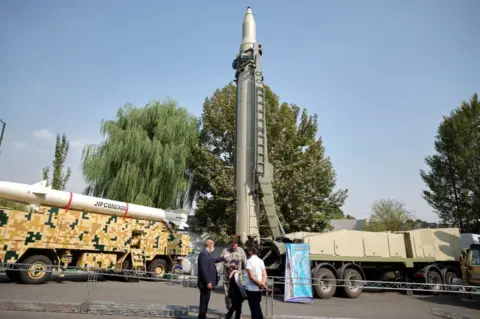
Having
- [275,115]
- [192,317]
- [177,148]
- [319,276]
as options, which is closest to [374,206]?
[275,115]

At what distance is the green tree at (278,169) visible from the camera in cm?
1662

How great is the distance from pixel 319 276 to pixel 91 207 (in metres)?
8.78

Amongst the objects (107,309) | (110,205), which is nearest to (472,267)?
(107,309)

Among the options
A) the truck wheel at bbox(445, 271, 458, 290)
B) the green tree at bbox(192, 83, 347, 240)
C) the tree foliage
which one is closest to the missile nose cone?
the green tree at bbox(192, 83, 347, 240)

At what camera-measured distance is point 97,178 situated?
17.0m

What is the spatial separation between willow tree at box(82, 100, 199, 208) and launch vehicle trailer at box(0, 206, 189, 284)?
303 cm

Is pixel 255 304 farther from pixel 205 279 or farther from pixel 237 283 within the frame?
pixel 205 279

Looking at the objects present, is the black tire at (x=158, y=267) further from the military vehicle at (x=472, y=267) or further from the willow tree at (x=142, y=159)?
the military vehicle at (x=472, y=267)

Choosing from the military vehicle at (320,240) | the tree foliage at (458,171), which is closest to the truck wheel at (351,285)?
the military vehicle at (320,240)

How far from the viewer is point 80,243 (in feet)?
38.5

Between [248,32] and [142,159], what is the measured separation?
28.5ft

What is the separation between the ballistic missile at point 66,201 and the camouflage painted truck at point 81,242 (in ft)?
0.49

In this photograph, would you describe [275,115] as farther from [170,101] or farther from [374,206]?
[374,206]

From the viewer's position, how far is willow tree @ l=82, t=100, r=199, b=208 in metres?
17.0
